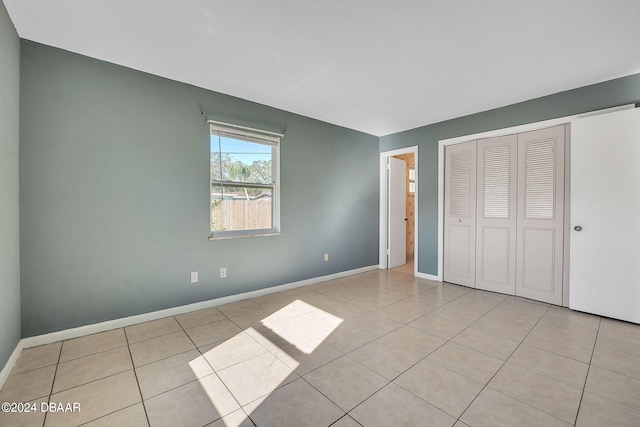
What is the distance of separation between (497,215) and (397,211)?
1.82m

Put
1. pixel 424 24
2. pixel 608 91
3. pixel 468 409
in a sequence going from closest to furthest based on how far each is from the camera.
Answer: pixel 468 409 → pixel 424 24 → pixel 608 91

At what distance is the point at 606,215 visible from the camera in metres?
2.83

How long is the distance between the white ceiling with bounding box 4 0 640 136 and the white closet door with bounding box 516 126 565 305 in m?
0.63

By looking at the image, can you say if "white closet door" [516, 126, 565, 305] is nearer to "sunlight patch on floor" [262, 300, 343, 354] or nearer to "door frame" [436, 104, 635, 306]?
"door frame" [436, 104, 635, 306]

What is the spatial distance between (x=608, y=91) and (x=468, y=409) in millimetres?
3561

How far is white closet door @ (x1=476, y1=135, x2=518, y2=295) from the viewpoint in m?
3.62

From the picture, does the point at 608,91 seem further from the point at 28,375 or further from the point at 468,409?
the point at 28,375

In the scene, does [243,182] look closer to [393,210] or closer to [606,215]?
[393,210]

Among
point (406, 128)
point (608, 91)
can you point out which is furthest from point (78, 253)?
point (608, 91)

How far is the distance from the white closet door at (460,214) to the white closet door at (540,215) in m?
0.56

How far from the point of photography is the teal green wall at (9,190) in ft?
5.99

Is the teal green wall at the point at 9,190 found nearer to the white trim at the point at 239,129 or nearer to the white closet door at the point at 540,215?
the white trim at the point at 239,129

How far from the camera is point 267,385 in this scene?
1.78 m

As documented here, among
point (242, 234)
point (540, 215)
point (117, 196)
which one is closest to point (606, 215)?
point (540, 215)
